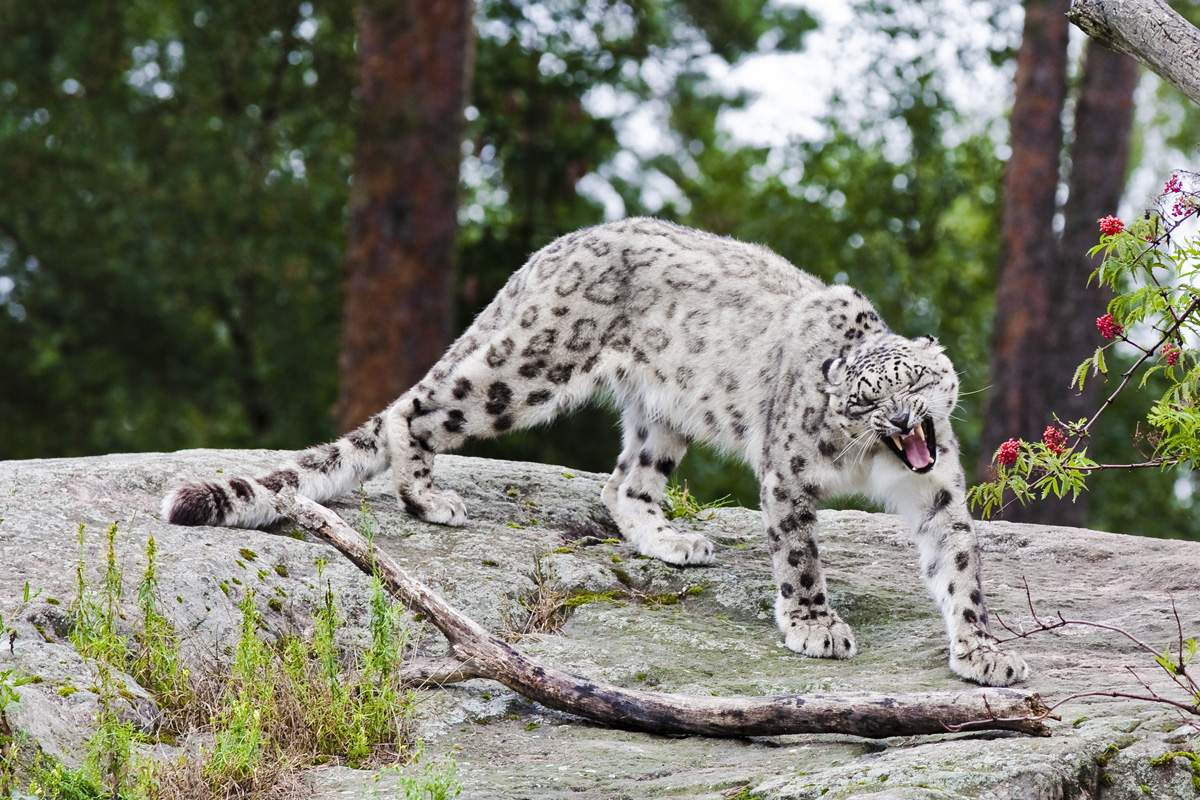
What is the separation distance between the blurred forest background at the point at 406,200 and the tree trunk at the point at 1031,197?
3cm

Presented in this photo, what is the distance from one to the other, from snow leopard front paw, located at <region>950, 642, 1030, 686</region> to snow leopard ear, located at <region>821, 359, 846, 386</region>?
149 cm

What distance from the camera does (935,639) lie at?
6754 millimetres

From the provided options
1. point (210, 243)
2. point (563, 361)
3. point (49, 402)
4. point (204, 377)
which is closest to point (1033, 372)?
point (563, 361)

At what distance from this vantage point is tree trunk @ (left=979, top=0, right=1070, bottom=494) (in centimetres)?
1570

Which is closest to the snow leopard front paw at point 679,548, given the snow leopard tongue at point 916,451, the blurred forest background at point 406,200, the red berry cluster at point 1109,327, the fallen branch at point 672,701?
the snow leopard tongue at point 916,451

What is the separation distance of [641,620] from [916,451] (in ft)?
5.16

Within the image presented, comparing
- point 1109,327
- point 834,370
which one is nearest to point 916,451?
point 834,370

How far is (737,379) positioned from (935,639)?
194 centimetres

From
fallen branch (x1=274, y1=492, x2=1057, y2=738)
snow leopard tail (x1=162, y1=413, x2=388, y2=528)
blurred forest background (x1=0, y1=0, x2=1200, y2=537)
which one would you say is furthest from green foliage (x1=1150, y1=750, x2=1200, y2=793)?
blurred forest background (x1=0, y1=0, x2=1200, y2=537)

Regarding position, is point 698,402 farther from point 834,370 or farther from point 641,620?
point 641,620

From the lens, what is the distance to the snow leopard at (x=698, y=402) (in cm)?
677

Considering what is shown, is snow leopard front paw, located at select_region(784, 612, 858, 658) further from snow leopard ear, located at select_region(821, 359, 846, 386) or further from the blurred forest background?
the blurred forest background

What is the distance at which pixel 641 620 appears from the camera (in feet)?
22.7

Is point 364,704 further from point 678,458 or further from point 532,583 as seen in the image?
point 678,458
